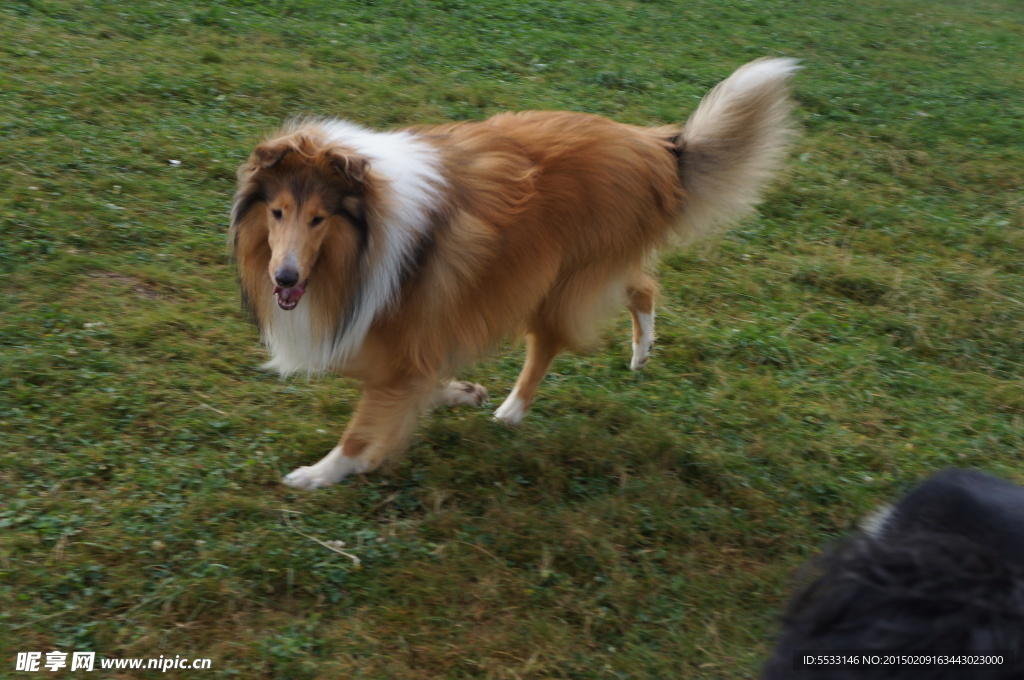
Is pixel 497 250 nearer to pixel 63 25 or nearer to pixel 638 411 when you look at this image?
pixel 638 411

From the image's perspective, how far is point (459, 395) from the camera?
4684 mm

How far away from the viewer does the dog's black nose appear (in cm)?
353

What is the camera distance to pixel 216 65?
790cm

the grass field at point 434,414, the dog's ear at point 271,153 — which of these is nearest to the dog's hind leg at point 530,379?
the grass field at point 434,414

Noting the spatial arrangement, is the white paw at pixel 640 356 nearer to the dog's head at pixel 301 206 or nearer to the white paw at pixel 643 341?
the white paw at pixel 643 341

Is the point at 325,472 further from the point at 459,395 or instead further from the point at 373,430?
the point at 459,395

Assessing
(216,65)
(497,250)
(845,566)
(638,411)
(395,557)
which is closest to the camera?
(845,566)

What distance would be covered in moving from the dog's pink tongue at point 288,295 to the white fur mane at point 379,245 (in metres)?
0.15

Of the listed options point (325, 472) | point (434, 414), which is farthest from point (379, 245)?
point (434, 414)

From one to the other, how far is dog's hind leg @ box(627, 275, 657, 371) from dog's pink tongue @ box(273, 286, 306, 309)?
6.17 feet

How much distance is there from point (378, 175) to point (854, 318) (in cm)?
351

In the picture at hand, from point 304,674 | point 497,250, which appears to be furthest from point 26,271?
point 304,674

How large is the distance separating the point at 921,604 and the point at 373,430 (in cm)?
271

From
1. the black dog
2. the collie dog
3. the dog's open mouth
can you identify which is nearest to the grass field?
the collie dog
